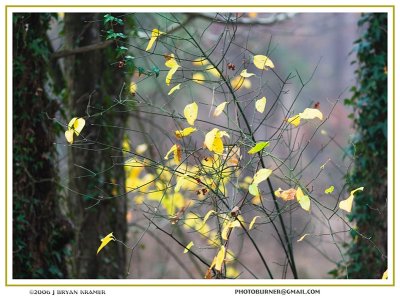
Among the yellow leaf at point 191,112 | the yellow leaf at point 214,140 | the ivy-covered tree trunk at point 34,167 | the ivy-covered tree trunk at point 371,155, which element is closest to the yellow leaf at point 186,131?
the yellow leaf at point 191,112

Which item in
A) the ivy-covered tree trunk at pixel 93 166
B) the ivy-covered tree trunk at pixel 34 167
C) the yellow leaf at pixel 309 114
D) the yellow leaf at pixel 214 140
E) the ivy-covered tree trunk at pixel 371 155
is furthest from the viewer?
the ivy-covered tree trunk at pixel 93 166

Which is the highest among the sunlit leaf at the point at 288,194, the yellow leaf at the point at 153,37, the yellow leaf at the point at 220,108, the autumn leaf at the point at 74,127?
the yellow leaf at the point at 153,37

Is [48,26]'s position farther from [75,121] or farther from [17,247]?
[75,121]

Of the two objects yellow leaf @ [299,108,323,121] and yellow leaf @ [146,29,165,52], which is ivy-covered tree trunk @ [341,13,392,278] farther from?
yellow leaf @ [146,29,165,52]

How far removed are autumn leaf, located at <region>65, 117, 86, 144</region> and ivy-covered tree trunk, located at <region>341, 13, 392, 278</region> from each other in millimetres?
2750

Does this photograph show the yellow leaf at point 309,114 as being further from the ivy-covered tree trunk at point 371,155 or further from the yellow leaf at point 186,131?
the ivy-covered tree trunk at point 371,155

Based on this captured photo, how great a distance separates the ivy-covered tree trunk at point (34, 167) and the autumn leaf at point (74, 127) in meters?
1.52

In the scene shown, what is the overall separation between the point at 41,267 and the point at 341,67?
16.0m

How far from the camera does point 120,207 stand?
209 inches

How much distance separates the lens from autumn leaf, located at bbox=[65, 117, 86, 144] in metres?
2.55

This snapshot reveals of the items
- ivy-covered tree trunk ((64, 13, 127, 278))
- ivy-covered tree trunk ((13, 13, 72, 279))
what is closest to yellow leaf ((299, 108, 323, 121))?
ivy-covered tree trunk ((13, 13, 72, 279))

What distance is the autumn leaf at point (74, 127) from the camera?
2.55m

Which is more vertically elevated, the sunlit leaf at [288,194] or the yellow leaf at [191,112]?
the yellow leaf at [191,112]
